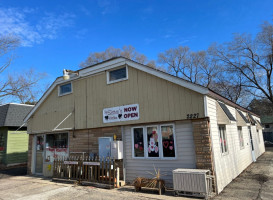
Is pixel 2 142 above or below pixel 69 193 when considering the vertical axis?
above

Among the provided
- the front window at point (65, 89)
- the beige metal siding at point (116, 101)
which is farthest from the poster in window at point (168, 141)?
the front window at point (65, 89)

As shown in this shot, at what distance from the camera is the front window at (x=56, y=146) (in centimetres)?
1102

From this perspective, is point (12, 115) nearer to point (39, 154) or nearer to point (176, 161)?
point (39, 154)

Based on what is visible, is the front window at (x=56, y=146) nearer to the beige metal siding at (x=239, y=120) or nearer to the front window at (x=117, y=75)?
the front window at (x=117, y=75)

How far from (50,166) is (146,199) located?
6971mm

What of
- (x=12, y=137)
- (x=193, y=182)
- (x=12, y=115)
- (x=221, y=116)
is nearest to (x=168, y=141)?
(x=193, y=182)

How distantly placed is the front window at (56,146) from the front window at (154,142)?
4718mm

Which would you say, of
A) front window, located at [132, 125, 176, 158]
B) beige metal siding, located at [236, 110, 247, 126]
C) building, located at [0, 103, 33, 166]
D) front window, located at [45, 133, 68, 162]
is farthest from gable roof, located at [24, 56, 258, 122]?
building, located at [0, 103, 33, 166]

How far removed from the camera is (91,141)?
385 inches

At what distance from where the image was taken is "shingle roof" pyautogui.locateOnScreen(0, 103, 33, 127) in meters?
15.3

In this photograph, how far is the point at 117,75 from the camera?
930 centimetres

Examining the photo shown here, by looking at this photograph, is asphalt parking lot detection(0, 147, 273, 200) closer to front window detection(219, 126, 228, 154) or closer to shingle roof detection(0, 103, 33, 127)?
front window detection(219, 126, 228, 154)

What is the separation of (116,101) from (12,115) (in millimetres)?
11407

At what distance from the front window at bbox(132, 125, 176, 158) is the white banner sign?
2.00ft
